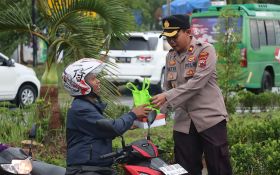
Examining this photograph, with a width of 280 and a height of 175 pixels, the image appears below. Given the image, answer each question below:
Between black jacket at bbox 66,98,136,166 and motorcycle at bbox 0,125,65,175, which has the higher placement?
black jacket at bbox 66,98,136,166

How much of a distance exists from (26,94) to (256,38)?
20.4 feet

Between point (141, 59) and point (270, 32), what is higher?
point (270, 32)

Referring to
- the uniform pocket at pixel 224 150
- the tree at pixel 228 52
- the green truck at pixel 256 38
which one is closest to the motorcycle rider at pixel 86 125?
the uniform pocket at pixel 224 150

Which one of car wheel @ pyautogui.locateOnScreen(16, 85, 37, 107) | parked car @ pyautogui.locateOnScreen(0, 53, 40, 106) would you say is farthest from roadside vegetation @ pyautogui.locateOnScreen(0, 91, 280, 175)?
car wheel @ pyautogui.locateOnScreen(16, 85, 37, 107)

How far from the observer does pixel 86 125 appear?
4762 mm

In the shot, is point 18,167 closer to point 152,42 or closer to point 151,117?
point 151,117

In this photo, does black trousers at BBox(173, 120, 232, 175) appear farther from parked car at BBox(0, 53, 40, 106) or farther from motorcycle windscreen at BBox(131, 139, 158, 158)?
parked car at BBox(0, 53, 40, 106)

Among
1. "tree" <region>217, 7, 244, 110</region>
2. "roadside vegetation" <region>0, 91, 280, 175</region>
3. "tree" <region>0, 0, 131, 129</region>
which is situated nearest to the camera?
"roadside vegetation" <region>0, 91, 280, 175</region>

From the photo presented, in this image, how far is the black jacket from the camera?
474 cm

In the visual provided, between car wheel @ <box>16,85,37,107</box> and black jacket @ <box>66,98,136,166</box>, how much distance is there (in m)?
11.6

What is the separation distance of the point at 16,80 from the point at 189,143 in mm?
10816

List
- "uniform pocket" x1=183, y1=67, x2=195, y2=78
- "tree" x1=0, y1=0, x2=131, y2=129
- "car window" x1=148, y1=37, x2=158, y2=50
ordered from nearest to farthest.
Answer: "uniform pocket" x1=183, y1=67, x2=195, y2=78, "tree" x1=0, y1=0, x2=131, y2=129, "car window" x1=148, y1=37, x2=158, y2=50

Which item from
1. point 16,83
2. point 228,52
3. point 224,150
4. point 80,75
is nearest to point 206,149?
point 224,150

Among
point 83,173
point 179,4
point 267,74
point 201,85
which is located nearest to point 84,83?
point 83,173
